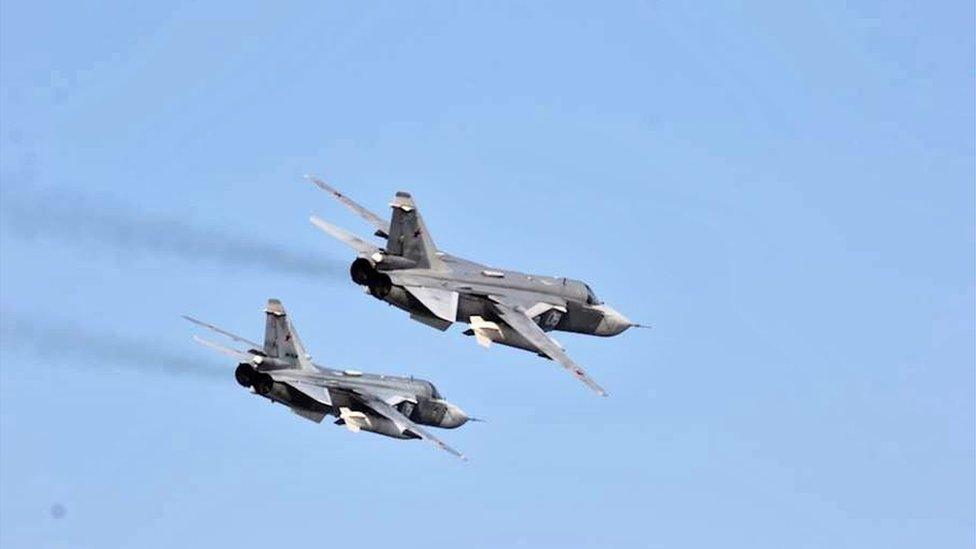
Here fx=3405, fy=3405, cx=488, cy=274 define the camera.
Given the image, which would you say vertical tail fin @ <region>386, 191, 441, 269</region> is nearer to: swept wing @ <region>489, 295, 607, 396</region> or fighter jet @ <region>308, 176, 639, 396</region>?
fighter jet @ <region>308, 176, 639, 396</region>

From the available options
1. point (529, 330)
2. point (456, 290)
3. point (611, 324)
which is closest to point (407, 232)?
point (456, 290)

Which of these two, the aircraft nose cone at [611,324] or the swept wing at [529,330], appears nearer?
the swept wing at [529,330]

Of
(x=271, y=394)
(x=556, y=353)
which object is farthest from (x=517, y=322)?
(x=271, y=394)

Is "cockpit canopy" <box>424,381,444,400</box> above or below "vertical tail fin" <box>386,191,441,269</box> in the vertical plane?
below

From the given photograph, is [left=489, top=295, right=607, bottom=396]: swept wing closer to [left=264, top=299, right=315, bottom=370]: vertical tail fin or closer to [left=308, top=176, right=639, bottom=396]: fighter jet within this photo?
[left=308, top=176, right=639, bottom=396]: fighter jet

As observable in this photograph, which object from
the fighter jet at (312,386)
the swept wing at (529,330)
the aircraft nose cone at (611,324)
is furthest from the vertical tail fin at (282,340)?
the aircraft nose cone at (611,324)

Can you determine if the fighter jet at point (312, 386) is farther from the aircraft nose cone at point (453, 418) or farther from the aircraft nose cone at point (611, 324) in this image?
the aircraft nose cone at point (611, 324)

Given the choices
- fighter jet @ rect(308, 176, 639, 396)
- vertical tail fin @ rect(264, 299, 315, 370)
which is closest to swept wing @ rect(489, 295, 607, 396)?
fighter jet @ rect(308, 176, 639, 396)

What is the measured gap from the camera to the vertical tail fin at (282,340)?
156 metres

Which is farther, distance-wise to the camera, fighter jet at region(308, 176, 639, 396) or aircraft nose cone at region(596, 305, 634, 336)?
aircraft nose cone at region(596, 305, 634, 336)

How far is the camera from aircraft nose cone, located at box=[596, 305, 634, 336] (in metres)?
166

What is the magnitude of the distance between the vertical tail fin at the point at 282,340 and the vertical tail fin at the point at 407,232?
5.82 m

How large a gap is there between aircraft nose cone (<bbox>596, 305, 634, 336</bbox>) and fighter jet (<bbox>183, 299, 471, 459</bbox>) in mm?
11918

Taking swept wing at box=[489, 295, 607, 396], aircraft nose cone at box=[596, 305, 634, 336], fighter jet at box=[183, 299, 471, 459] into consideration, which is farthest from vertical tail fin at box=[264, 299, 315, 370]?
aircraft nose cone at box=[596, 305, 634, 336]
